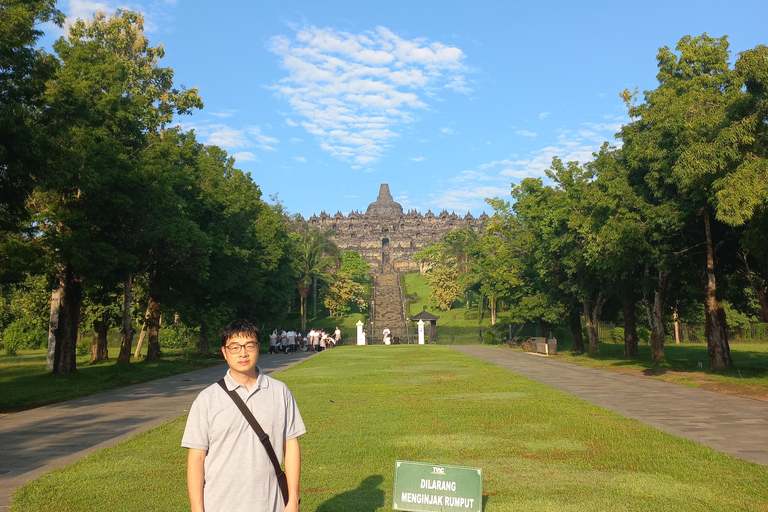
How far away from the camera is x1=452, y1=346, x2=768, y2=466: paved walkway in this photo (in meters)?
9.03

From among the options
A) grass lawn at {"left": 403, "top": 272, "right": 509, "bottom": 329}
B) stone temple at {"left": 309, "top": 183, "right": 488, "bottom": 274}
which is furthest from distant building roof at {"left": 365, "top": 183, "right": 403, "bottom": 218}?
grass lawn at {"left": 403, "top": 272, "right": 509, "bottom": 329}

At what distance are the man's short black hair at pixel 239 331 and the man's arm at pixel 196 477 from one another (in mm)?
633

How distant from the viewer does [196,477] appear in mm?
3627

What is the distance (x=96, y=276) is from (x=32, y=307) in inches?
483

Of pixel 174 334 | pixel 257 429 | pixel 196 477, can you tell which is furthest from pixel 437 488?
pixel 174 334

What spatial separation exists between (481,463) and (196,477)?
15.1 ft

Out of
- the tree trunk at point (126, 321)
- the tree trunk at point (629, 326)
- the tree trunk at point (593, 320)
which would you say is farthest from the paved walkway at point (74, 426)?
the tree trunk at point (593, 320)

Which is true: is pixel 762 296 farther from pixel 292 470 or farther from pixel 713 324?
pixel 292 470

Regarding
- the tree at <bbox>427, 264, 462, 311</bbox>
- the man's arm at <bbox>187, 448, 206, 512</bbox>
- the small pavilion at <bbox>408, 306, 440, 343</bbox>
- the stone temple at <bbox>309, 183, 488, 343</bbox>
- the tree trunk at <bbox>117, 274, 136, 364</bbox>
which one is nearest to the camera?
the man's arm at <bbox>187, 448, 206, 512</bbox>

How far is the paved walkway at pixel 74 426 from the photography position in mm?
7965

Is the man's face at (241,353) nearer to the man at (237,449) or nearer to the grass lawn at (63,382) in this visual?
the man at (237,449)

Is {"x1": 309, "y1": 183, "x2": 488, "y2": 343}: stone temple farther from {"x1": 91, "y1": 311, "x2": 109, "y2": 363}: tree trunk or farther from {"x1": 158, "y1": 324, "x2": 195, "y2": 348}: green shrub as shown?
{"x1": 91, "y1": 311, "x2": 109, "y2": 363}: tree trunk

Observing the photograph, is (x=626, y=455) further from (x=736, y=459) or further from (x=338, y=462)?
(x=338, y=462)

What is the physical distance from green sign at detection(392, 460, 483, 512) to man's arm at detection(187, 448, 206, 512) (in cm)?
215
